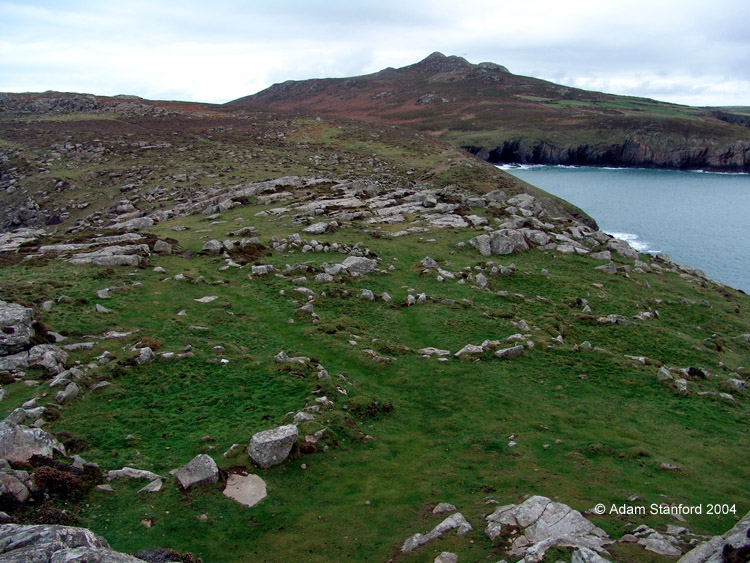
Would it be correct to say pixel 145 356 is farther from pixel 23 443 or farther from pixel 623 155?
pixel 623 155

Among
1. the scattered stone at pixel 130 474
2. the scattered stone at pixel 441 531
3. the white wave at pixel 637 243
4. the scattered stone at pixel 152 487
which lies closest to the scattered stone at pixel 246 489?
the scattered stone at pixel 152 487

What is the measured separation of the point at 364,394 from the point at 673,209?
95.6 m

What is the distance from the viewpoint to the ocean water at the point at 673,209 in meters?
64.8

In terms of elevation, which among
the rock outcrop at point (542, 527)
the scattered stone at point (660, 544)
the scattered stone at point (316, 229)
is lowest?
the rock outcrop at point (542, 527)

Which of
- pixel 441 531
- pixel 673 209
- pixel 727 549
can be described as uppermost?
pixel 673 209

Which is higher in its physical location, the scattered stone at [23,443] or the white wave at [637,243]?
the white wave at [637,243]

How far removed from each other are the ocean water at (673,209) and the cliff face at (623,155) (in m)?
8.32

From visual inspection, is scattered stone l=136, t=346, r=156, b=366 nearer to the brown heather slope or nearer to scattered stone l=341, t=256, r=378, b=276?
scattered stone l=341, t=256, r=378, b=276

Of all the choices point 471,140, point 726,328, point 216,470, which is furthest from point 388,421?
point 471,140

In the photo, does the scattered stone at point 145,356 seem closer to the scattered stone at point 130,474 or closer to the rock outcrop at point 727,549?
the scattered stone at point 130,474

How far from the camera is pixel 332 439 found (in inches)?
661

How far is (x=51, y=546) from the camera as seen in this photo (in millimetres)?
8703

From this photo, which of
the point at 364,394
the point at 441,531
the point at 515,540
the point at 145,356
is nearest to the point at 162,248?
the point at 145,356

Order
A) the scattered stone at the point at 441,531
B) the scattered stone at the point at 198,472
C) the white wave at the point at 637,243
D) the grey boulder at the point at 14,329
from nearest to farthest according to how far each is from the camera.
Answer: the scattered stone at the point at 441,531, the scattered stone at the point at 198,472, the grey boulder at the point at 14,329, the white wave at the point at 637,243
